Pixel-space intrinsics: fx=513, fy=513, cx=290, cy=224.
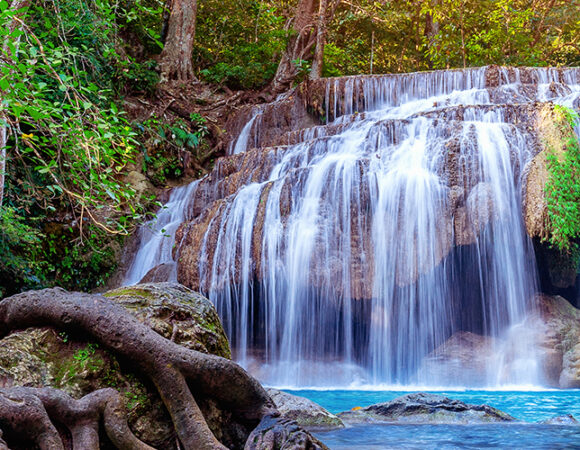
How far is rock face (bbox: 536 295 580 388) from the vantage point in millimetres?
8477

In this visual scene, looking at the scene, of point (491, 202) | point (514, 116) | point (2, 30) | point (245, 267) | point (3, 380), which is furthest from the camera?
point (514, 116)

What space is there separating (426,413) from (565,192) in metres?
5.62

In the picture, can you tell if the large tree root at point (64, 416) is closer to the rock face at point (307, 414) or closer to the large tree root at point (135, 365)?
the large tree root at point (135, 365)

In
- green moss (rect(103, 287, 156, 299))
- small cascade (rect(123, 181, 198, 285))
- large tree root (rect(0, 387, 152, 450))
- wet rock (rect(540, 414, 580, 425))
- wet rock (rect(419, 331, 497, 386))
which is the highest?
small cascade (rect(123, 181, 198, 285))

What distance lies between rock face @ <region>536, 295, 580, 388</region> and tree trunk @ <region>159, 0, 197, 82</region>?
1419cm

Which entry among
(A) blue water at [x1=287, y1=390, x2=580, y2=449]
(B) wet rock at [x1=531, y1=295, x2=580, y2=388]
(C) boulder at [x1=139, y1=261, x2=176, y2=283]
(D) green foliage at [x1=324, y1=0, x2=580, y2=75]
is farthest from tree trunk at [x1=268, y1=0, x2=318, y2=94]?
(A) blue water at [x1=287, y1=390, x2=580, y2=449]

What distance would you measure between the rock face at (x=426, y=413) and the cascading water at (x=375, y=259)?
144 inches

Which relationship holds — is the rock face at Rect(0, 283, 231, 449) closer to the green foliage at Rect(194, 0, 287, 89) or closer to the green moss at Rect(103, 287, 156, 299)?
the green moss at Rect(103, 287, 156, 299)

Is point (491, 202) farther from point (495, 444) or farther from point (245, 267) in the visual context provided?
point (495, 444)

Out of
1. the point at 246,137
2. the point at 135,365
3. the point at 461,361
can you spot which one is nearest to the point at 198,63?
the point at 246,137

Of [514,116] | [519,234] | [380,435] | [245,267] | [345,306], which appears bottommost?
[380,435]

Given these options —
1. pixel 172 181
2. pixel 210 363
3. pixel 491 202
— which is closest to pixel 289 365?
pixel 491 202

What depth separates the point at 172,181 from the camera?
16.1 metres

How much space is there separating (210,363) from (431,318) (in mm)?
7112
